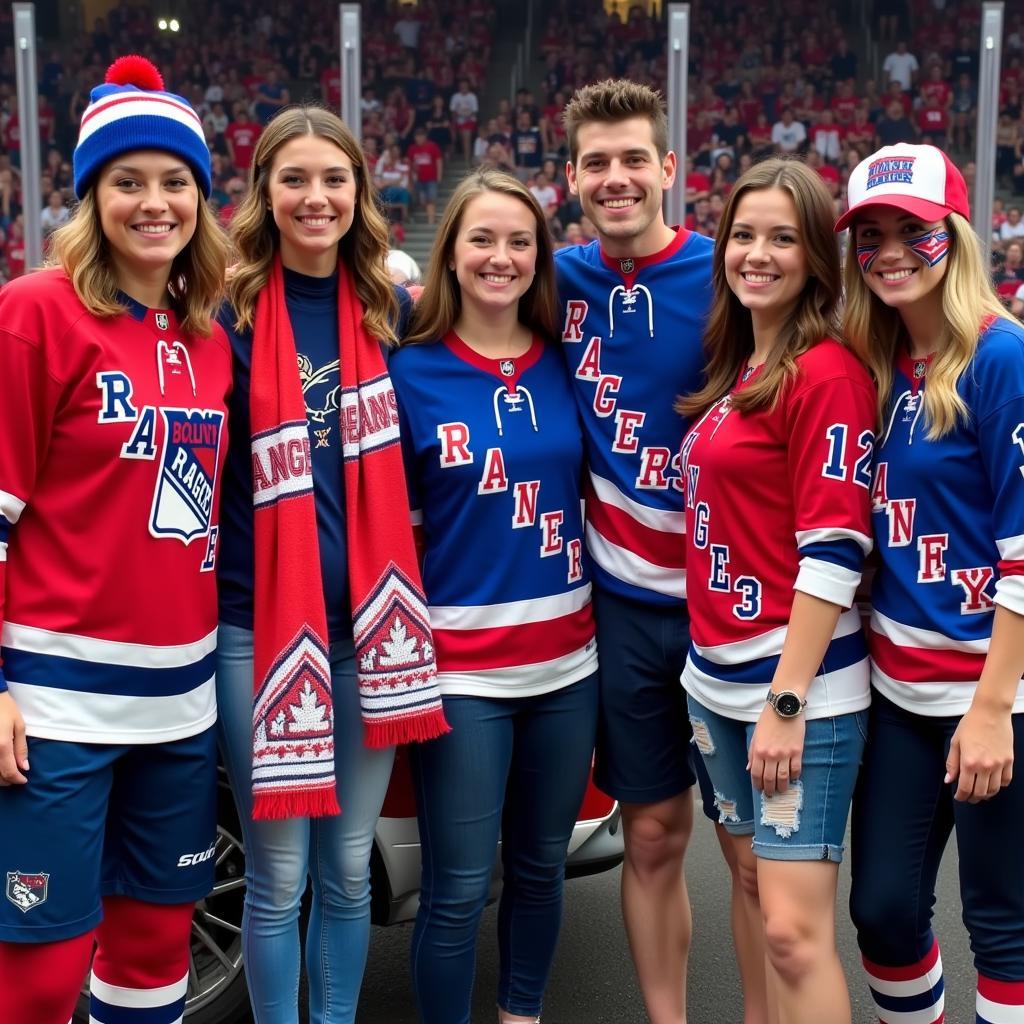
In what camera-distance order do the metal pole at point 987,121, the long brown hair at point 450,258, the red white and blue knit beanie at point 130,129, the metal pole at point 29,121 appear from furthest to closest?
the metal pole at point 987,121 → the metal pole at point 29,121 → the long brown hair at point 450,258 → the red white and blue knit beanie at point 130,129

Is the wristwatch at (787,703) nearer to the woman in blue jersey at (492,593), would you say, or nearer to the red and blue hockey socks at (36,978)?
the woman in blue jersey at (492,593)

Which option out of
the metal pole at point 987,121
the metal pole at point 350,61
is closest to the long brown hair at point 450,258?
the metal pole at point 350,61

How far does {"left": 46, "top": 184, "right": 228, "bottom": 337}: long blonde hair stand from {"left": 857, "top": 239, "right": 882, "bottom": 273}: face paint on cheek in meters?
1.35

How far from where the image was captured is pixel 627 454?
10.5 ft

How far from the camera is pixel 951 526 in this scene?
2.60 meters

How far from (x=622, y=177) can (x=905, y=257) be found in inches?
32.8

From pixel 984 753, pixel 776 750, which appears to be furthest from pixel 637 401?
pixel 984 753

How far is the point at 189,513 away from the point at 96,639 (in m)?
0.31

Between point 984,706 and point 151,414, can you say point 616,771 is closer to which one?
point 984,706

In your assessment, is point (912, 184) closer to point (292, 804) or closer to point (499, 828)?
point (499, 828)

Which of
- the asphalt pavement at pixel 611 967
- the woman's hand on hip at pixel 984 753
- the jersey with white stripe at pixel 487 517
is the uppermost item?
the jersey with white stripe at pixel 487 517

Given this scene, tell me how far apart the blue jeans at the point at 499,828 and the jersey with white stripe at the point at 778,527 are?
400 millimetres

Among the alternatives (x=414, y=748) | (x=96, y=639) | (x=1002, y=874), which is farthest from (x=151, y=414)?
(x=1002, y=874)

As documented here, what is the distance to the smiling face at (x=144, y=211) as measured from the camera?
2619 millimetres
